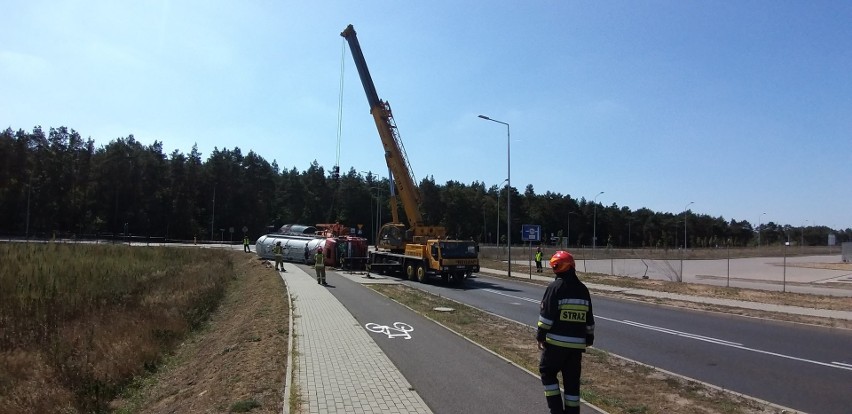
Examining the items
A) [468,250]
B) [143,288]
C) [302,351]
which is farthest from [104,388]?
[468,250]

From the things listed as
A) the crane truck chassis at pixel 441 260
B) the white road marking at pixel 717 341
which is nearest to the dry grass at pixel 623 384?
the white road marking at pixel 717 341

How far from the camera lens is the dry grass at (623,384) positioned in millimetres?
7273

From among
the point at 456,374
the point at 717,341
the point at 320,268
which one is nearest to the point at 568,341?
the point at 456,374

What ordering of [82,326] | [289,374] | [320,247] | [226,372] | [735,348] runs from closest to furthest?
[289,374] < [226,372] < [735,348] < [82,326] < [320,247]

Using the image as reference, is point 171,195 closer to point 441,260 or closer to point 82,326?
point 441,260

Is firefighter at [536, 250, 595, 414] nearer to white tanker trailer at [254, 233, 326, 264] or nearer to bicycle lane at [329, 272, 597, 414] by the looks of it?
bicycle lane at [329, 272, 597, 414]

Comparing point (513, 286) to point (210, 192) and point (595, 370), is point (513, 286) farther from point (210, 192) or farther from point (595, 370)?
point (210, 192)

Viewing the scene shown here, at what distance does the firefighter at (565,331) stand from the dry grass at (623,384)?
140 cm

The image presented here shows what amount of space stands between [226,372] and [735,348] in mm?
10099

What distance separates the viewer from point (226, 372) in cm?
885

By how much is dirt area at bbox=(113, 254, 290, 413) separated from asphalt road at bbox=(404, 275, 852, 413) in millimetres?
6551

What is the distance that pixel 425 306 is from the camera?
17.5 meters

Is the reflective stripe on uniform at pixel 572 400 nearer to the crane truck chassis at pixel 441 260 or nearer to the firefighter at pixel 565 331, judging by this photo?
the firefighter at pixel 565 331

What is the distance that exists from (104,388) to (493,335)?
24.8 ft
